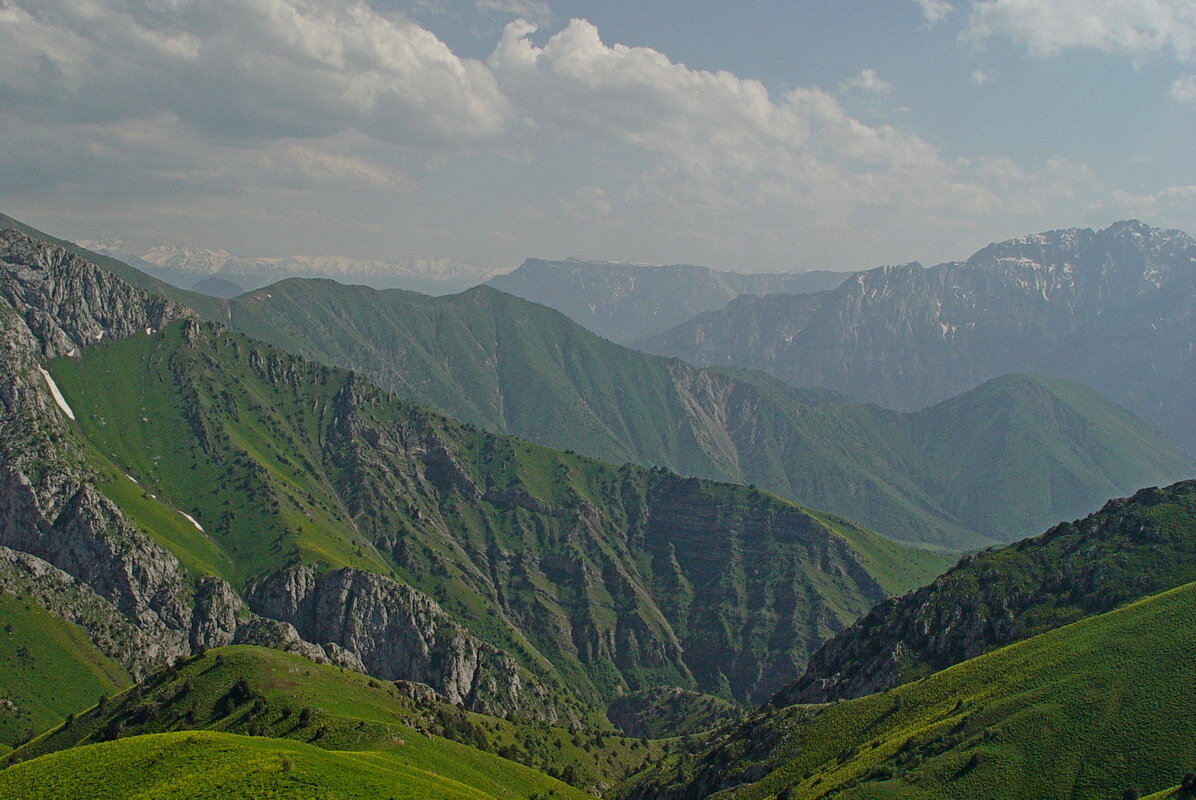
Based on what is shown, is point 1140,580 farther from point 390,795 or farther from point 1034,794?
point 390,795

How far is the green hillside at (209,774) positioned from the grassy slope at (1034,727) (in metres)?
66.0

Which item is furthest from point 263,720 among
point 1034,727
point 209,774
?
point 1034,727

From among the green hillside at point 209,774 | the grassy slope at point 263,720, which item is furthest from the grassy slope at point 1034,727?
the green hillside at point 209,774

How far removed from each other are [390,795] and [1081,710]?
330ft

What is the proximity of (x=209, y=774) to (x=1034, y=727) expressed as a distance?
116 m

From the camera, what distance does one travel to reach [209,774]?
346ft

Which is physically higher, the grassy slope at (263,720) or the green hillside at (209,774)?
the green hillside at (209,774)

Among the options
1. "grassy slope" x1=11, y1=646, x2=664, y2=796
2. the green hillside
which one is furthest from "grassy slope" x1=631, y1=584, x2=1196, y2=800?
the green hillside

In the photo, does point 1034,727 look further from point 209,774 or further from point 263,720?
point 263,720

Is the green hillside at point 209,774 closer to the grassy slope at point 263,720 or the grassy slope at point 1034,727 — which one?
the grassy slope at point 263,720

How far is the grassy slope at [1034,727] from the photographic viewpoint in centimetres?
12150

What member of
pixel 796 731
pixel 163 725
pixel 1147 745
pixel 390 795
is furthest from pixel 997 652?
pixel 163 725

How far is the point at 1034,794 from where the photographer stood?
12181cm

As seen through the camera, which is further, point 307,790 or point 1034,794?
point 1034,794
